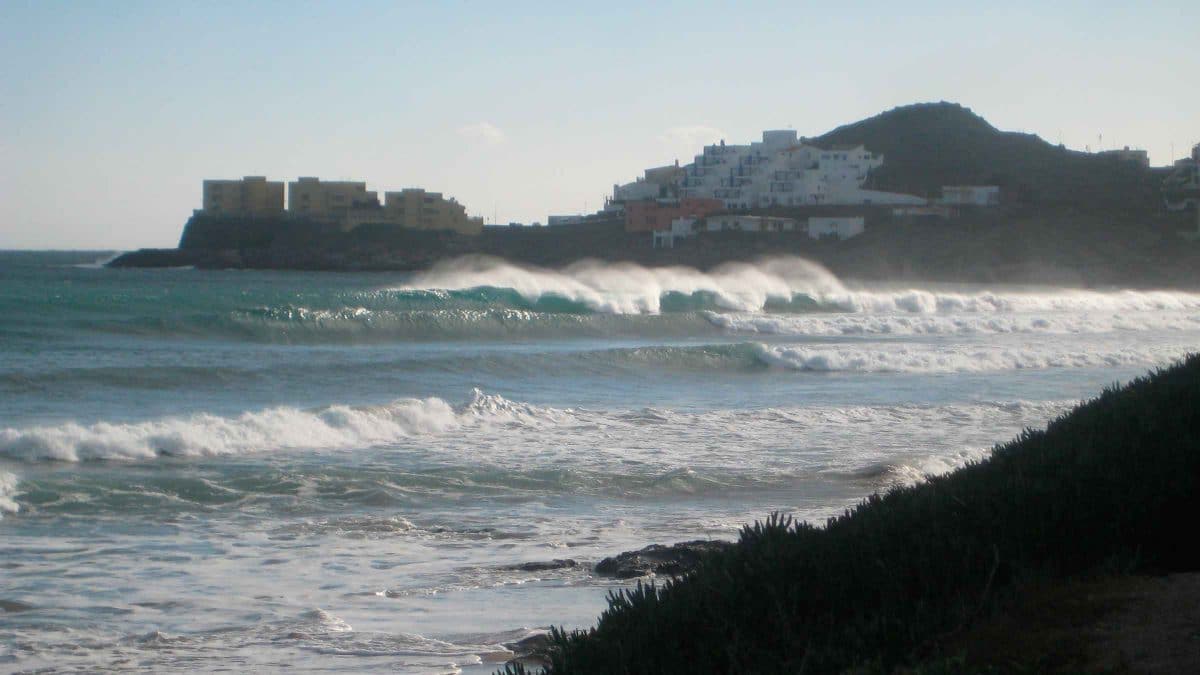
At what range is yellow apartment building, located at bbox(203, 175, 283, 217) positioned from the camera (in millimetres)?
98688

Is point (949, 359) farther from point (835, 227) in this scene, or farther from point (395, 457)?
point (835, 227)

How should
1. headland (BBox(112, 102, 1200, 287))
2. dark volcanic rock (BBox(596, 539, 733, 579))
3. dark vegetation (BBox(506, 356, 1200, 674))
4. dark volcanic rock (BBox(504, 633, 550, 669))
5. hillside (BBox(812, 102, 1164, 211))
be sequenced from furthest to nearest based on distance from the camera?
1. hillside (BBox(812, 102, 1164, 211))
2. headland (BBox(112, 102, 1200, 287))
3. dark volcanic rock (BBox(596, 539, 733, 579))
4. dark volcanic rock (BBox(504, 633, 550, 669))
5. dark vegetation (BBox(506, 356, 1200, 674))

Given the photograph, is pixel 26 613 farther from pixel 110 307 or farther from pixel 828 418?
pixel 110 307

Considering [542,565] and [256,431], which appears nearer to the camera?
[542,565]

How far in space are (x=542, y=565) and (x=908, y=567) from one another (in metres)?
4.23

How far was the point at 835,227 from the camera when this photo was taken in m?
77.9

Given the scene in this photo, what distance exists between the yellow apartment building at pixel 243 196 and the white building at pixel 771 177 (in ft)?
93.8

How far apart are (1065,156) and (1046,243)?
149 ft

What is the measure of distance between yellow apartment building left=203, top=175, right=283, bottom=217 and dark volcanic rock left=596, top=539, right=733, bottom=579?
3718 inches

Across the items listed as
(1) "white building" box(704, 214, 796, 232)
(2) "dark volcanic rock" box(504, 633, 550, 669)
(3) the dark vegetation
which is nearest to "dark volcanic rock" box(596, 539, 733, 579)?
(2) "dark volcanic rock" box(504, 633, 550, 669)

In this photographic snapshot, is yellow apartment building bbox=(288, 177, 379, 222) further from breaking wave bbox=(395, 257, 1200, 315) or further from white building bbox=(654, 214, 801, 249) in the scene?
breaking wave bbox=(395, 257, 1200, 315)

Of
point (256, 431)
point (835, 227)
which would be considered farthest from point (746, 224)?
point (256, 431)

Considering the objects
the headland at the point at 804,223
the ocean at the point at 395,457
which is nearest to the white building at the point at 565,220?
the headland at the point at 804,223

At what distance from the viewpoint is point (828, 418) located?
16.6 m
